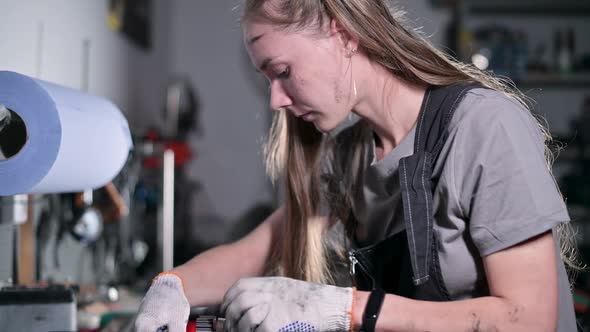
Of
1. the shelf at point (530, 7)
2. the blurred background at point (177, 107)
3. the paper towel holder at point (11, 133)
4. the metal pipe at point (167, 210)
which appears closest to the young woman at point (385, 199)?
the blurred background at point (177, 107)

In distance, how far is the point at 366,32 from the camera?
1.10m

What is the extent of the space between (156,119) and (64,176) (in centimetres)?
→ 228

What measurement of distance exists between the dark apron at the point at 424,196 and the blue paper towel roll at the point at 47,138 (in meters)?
0.52

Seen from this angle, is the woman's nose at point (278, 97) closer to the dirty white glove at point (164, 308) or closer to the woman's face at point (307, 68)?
the woman's face at point (307, 68)

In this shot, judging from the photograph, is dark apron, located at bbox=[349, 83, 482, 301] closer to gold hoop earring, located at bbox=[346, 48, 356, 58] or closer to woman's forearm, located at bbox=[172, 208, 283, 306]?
gold hoop earring, located at bbox=[346, 48, 356, 58]

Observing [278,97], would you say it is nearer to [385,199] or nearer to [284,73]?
[284,73]

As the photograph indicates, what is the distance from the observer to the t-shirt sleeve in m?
0.94

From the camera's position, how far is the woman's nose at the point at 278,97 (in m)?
1.15

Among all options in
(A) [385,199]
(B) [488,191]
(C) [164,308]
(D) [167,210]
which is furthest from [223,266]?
(D) [167,210]

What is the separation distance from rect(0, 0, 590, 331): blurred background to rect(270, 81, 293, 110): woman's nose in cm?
28

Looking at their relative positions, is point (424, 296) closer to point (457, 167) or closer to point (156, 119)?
point (457, 167)

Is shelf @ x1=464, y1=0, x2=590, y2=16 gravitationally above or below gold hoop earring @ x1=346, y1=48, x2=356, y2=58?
above

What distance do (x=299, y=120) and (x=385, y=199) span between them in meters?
0.24

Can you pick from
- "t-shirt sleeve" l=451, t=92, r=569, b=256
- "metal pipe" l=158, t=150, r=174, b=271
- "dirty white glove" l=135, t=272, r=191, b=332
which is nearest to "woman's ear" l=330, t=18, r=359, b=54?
"t-shirt sleeve" l=451, t=92, r=569, b=256
